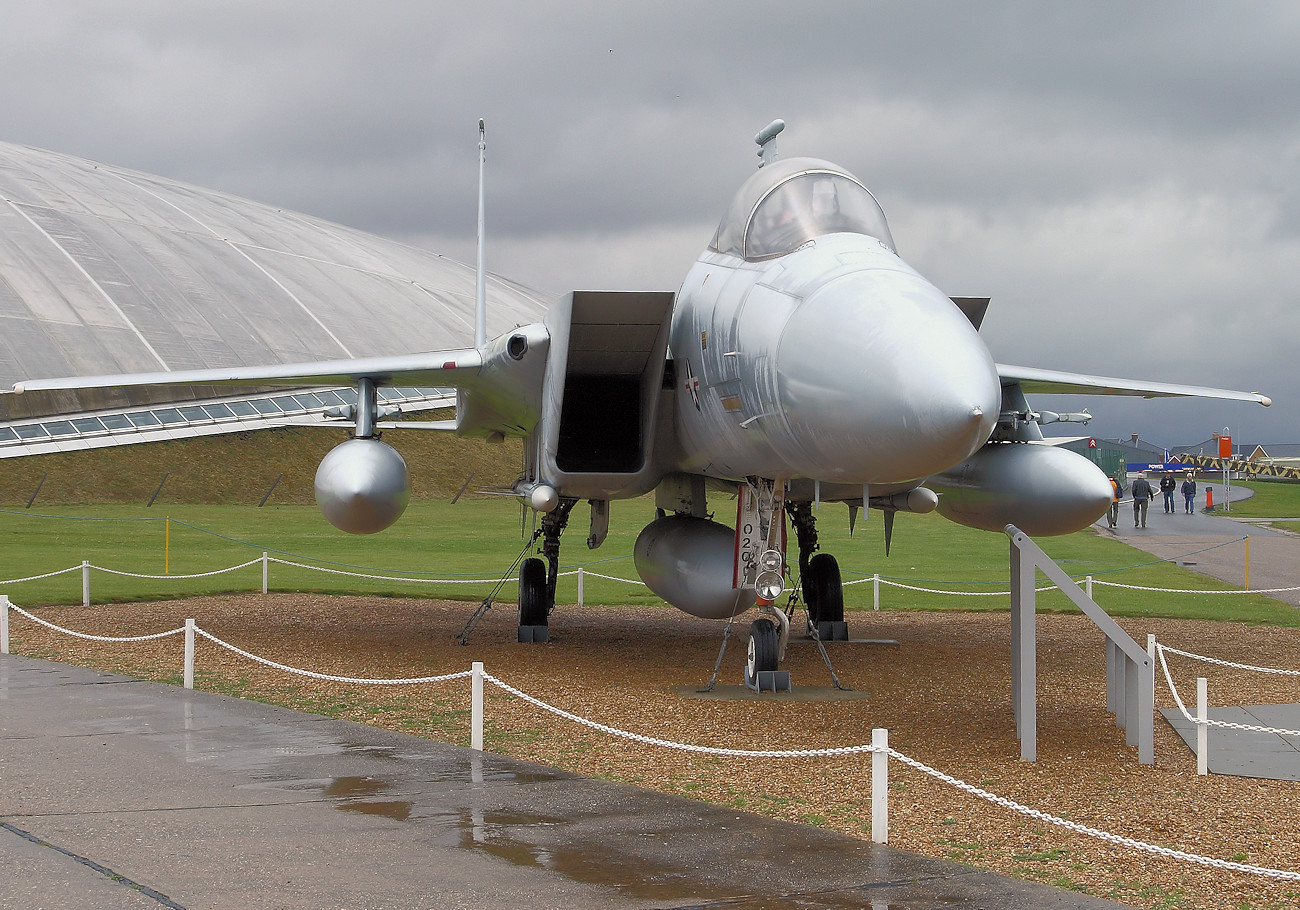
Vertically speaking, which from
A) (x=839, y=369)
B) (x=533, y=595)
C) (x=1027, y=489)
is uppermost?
(x=839, y=369)

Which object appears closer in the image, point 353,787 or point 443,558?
point 353,787

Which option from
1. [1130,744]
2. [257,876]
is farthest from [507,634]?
[257,876]

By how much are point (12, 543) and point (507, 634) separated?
1564 cm

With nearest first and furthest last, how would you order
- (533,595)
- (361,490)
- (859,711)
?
(859,711), (361,490), (533,595)

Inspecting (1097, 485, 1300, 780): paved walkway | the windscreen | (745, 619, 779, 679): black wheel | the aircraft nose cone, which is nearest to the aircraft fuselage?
the aircraft nose cone

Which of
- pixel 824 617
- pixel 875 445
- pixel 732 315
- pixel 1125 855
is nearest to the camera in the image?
pixel 1125 855

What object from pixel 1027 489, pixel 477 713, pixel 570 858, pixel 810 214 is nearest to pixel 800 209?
pixel 810 214

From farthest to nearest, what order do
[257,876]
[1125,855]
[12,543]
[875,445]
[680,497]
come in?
[12,543]
[680,497]
[875,445]
[1125,855]
[257,876]

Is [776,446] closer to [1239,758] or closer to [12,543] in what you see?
[1239,758]

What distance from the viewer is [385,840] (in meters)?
5.64

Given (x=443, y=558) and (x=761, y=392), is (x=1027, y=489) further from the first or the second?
(x=443, y=558)

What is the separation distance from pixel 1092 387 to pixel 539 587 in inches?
260

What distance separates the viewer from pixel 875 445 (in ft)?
23.4

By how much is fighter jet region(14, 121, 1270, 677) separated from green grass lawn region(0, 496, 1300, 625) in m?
5.97
